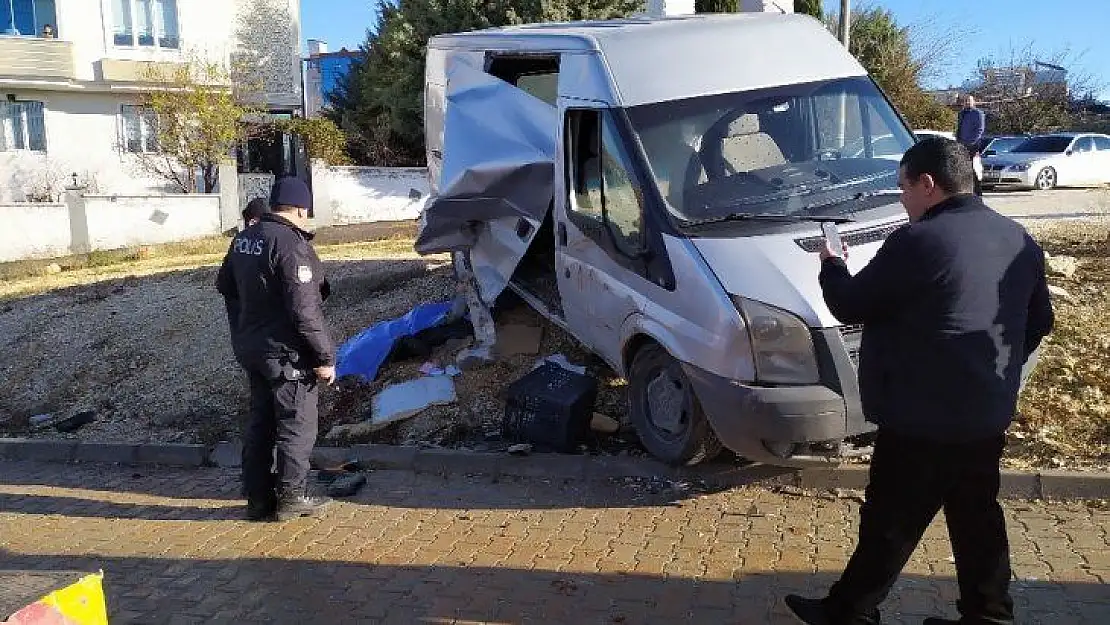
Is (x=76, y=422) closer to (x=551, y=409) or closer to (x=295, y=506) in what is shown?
(x=295, y=506)

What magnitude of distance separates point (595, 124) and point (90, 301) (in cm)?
840

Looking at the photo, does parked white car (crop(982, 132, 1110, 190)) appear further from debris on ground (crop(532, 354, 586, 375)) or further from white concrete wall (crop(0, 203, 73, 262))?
white concrete wall (crop(0, 203, 73, 262))

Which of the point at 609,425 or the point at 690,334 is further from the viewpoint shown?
the point at 609,425

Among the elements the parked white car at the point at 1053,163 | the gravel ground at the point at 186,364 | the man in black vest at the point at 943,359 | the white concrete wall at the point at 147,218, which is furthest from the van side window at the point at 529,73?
the parked white car at the point at 1053,163

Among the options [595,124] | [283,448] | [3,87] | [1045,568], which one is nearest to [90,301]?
[283,448]

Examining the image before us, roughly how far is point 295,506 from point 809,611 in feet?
10.3

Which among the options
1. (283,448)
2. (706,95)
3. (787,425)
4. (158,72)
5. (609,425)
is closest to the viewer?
(787,425)

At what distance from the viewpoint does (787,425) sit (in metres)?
4.70

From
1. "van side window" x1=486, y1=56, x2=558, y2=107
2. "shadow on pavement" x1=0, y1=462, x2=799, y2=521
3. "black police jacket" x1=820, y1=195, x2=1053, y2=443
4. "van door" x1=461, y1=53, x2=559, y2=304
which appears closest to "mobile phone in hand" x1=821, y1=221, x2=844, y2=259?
"black police jacket" x1=820, y1=195, x2=1053, y2=443

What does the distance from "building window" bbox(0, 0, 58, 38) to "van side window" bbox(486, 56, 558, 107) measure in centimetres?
2388

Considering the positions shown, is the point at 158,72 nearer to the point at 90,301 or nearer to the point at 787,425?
the point at 90,301

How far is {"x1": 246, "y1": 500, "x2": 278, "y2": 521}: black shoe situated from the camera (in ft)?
18.4

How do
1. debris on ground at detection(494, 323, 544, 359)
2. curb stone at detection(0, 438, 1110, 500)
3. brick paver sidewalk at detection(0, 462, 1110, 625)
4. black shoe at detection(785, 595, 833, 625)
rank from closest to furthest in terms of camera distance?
black shoe at detection(785, 595, 833, 625), brick paver sidewalk at detection(0, 462, 1110, 625), curb stone at detection(0, 438, 1110, 500), debris on ground at detection(494, 323, 544, 359)

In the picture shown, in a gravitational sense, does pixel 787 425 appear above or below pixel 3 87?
below
